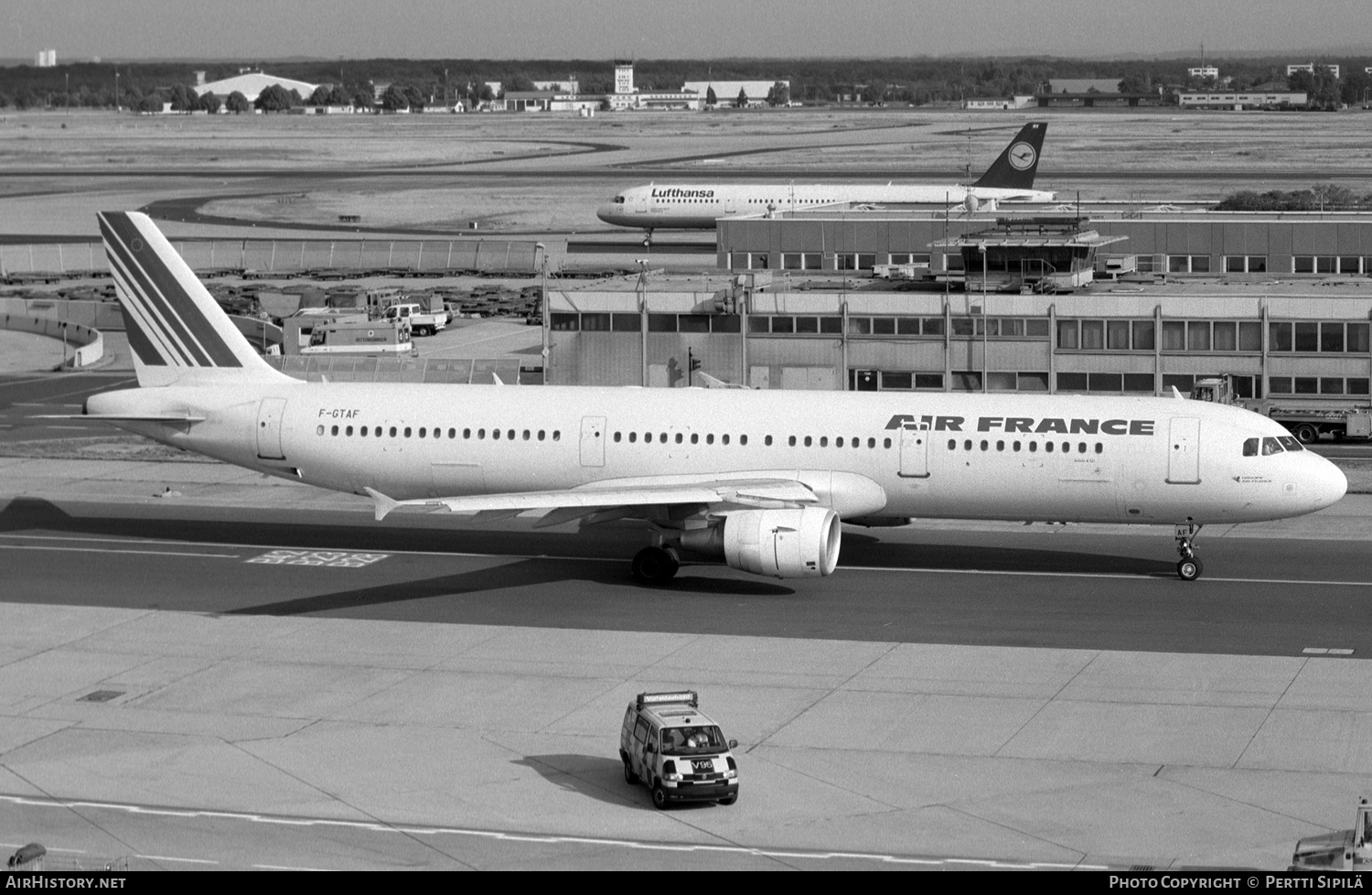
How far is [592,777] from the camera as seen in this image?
2805 centimetres

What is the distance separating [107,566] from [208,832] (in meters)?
21.0

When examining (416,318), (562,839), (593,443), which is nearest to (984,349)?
(593,443)

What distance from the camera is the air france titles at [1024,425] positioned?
135ft

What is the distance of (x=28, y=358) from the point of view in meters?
86.6

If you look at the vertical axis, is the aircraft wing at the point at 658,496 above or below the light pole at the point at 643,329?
below

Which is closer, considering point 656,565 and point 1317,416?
point 656,565

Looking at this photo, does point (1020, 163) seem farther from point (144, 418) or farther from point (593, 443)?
point (144, 418)

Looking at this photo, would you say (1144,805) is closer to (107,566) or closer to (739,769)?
(739,769)

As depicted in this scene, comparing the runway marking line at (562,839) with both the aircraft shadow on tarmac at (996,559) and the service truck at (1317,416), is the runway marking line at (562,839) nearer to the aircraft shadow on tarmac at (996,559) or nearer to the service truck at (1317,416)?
the aircraft shadow on tarmac at (996,559)

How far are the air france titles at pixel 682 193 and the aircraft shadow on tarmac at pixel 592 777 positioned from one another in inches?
4242

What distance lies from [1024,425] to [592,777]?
1762cm

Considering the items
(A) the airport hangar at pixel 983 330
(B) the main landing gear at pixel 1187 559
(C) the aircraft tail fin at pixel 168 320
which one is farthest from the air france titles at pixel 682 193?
(B) the main landing gear at pixel 1187 559

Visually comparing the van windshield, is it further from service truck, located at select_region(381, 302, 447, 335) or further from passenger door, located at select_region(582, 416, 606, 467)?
service truck, located at select_region(381, 302, 447, 335)

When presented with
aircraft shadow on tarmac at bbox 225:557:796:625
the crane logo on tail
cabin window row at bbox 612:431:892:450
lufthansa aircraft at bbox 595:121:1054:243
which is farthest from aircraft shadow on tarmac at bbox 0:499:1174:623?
the crane logo on tail
